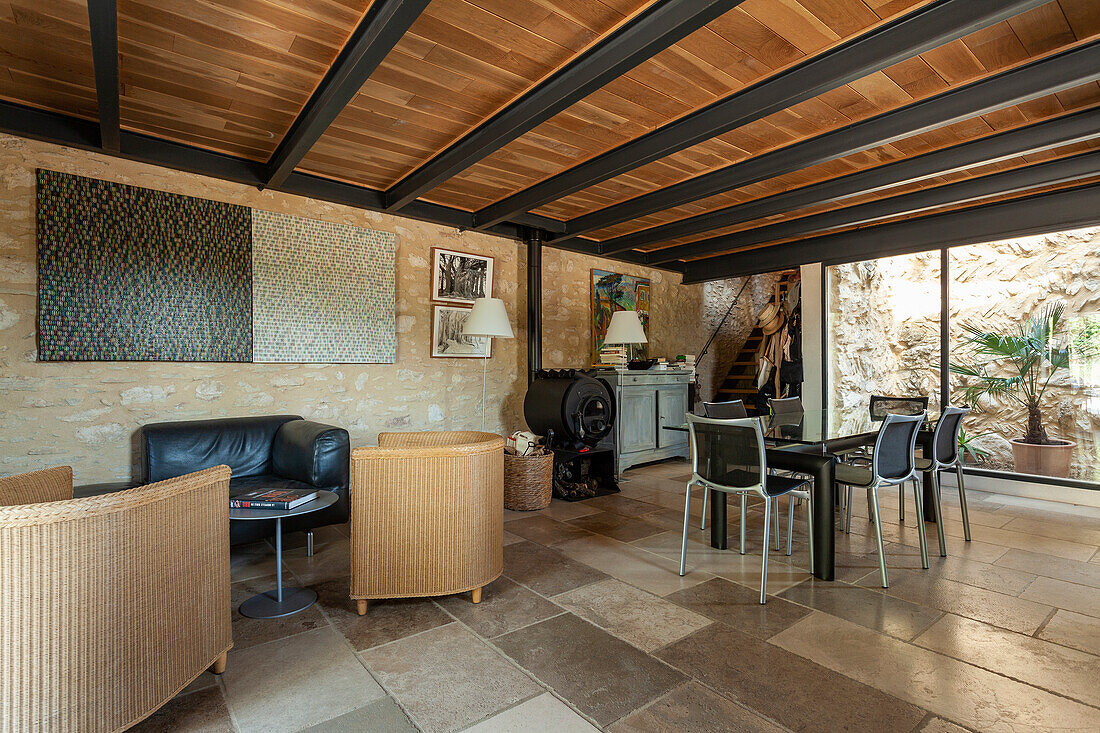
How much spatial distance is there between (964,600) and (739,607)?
114 centimetres

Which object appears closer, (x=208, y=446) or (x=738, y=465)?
(x=738, y=465)

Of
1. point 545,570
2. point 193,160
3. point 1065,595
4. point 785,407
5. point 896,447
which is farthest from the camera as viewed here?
point 785,407

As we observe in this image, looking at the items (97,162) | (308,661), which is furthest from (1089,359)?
(97,162)

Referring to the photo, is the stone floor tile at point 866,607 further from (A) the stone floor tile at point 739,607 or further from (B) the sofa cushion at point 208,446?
(B) the sofa cushion at point 208,446

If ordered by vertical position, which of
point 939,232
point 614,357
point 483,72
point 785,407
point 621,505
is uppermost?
point 483,72

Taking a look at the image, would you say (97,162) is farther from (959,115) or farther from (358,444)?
(959,115)

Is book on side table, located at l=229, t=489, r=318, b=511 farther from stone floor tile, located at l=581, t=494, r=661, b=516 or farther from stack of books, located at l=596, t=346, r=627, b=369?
stack of books, located at l=596, t=346, r=627, b=369

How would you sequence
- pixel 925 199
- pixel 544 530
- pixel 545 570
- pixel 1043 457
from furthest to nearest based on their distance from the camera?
pixel 1043 457 < pixel 925 199 < pixel 544 530 < pixel 545 570

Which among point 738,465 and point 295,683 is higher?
point 738,465

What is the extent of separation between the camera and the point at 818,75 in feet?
8.50

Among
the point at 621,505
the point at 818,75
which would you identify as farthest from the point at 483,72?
the point at 621,505

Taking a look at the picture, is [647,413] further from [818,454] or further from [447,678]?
[447,678]

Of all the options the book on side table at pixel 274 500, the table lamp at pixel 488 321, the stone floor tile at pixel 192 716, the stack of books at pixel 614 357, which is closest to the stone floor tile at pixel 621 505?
the stack of books at pixel 614 357

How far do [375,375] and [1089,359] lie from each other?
6214mm
